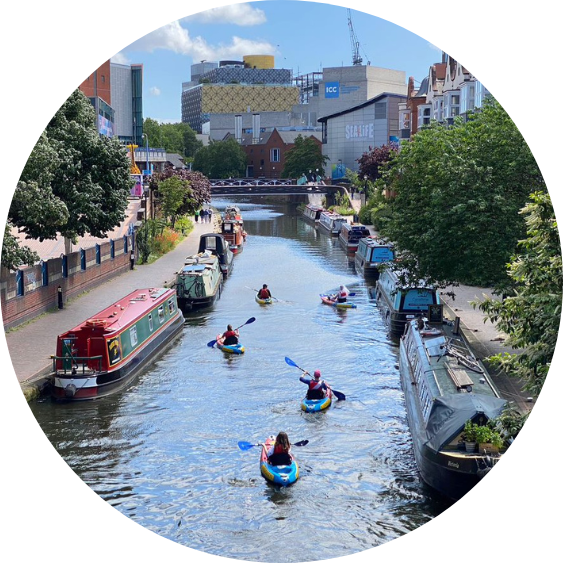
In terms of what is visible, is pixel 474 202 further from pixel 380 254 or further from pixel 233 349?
pixel 380 254

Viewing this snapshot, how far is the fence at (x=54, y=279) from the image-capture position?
31.1 m

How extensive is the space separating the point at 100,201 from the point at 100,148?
246 cm

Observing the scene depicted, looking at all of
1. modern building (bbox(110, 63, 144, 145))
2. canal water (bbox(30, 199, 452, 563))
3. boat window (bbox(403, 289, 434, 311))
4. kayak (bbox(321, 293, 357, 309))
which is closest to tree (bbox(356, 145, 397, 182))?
modern building (bbox(110, 63, 144, 145))

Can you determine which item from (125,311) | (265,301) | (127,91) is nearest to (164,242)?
(265,301)

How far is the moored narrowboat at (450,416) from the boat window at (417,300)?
10118 millimetres

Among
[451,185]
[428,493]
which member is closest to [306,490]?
[428,493]

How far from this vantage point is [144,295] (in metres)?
32.8

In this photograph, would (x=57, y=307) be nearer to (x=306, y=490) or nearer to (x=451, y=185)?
(x=451, y=185)

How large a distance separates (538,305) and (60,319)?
23809mm

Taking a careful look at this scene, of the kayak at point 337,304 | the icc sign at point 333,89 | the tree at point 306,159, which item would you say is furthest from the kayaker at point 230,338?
the icc sign at point 333,89

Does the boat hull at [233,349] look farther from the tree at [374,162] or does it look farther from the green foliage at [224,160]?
the green foliage at [224,160]

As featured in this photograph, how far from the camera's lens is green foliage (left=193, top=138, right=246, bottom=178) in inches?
6540

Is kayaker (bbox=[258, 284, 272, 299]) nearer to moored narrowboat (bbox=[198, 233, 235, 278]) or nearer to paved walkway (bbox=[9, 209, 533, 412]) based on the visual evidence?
paved walkway (bbox=[9, 209, 533, 412])

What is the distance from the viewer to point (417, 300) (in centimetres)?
3453
